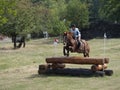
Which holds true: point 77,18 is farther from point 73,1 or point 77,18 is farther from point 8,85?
point 8,85

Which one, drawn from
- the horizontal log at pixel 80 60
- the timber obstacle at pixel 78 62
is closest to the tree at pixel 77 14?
the timber obstacle at pixel 78 62

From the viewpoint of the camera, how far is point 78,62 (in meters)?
20.3

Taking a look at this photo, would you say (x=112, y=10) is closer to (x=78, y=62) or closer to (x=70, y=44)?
(x=70, y=44)

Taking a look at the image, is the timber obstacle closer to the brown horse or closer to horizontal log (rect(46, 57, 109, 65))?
horizontal log (rect(46, 57, 109, 65))

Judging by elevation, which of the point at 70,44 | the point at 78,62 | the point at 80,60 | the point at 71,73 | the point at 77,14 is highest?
the point at 77,14

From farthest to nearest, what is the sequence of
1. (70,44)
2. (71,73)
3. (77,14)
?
(77,14) < (70,44) < (71,73)

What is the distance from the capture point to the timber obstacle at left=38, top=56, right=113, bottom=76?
19594mm

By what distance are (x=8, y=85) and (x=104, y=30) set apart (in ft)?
169

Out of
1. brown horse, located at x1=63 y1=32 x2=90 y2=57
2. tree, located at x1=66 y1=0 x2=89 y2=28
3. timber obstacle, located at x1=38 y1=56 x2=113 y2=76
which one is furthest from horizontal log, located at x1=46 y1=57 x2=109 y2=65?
tree, located at x1=66 y1=0 x2=89 y2=28

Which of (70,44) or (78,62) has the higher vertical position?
(70,44)

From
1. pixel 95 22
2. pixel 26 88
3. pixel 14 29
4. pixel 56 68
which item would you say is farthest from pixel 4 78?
pixel 95 22

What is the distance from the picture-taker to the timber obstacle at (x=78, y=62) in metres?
19.6

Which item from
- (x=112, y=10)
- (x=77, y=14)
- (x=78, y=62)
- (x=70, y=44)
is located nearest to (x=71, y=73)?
(x=78, y=62)

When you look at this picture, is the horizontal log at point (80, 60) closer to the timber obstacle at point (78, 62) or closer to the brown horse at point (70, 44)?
the timber obstacle at point (78, 62)
